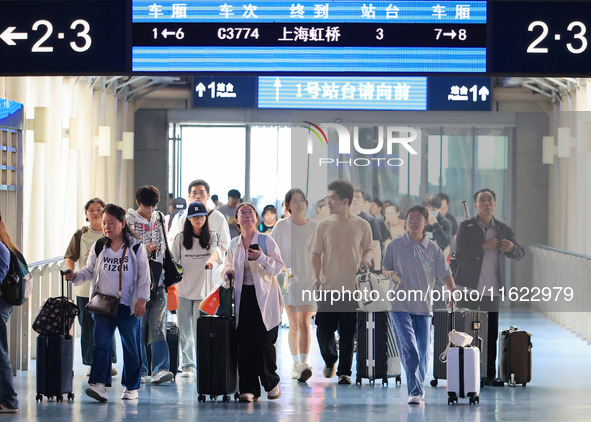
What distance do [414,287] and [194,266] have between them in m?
2.14

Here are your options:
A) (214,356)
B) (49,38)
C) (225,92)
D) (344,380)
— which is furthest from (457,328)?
(225,92)

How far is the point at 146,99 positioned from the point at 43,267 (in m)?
9.54

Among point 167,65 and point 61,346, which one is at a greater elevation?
point 167,65

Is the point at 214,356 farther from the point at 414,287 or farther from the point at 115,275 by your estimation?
the point at 414,287

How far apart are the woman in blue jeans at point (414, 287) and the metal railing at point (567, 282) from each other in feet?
17.2

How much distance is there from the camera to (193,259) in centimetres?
965

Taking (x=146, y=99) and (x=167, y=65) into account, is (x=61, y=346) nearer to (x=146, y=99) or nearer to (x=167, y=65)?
(x=167, y=65)

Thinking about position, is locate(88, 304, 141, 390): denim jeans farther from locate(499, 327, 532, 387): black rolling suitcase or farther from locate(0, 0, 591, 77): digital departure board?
locate(499, 327, 532, 387): black rolling suitcase

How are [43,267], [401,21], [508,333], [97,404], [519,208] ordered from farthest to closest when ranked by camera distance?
[519,208]
[43,267]
[508,333]
[97,404]
[401,21]

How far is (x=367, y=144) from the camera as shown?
32.0 ft

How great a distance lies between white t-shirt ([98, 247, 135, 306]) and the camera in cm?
825

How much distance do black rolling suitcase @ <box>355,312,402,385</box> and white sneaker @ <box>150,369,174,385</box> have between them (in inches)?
62.1

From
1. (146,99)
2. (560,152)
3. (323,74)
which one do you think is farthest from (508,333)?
(146,99)

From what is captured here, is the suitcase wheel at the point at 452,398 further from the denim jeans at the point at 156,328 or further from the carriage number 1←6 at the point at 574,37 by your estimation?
the carriage number 1←6 at the point at 574,37
